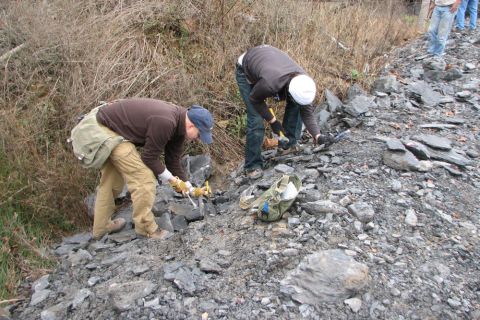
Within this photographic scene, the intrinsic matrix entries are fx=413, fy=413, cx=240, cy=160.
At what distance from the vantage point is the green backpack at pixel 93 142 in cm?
280

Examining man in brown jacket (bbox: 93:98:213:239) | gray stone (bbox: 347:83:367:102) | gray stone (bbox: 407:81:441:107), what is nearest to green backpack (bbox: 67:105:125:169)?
man in brown jacket (bbox: 93:98:213:239)

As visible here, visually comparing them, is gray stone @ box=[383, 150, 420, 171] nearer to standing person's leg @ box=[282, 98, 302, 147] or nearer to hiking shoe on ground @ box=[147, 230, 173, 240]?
standing person's leg @ box=[282, 98, 302, 147]

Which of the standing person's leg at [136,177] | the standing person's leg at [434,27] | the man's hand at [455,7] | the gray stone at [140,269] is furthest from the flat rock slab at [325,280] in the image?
the standing person's leg at [434,27]

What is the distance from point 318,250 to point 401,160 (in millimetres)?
1390

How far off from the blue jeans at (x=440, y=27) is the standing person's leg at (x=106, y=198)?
542 cm

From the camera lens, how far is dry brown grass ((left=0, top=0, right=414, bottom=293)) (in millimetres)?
3697

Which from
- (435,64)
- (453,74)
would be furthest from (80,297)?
(435,64)

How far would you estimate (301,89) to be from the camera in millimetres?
3311

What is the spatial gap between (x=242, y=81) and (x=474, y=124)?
2.69 m

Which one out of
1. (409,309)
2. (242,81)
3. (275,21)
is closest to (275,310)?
(409,309)

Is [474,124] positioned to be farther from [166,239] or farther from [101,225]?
[101,225]

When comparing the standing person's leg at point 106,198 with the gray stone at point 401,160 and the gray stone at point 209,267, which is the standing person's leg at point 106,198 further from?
the gray stone at point 401,160

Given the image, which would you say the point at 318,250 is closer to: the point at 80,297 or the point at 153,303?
the point at 153,303

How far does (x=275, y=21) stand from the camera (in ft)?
18.7
